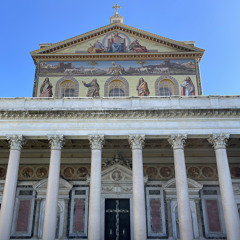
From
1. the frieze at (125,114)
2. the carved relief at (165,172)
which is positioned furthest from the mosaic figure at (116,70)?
the carved relief at (165,172)

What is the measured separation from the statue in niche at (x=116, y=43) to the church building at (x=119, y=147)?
0.29 feet

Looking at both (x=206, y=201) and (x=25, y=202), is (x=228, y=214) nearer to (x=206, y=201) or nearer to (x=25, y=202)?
(x=206, y=201)

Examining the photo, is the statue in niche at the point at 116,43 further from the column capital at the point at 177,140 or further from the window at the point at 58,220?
the window at the point at 58,220

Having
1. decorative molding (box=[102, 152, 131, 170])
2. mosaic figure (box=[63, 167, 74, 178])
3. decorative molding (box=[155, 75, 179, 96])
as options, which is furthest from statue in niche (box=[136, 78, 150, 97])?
mosaic figure (box=[63, 167, 74, 178])

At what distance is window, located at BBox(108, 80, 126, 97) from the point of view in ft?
68.3

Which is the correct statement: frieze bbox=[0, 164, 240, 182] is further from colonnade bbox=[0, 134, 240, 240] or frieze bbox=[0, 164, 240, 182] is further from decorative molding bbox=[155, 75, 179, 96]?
decorative molding bbox=[155, 75, 179, 96]

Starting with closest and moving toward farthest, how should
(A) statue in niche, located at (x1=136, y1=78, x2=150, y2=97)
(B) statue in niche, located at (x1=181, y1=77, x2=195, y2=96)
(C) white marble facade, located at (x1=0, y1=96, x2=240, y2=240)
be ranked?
1. (C) white marble facade, located at (x1=0, y1=96, x2=240, y2=240)
2. (A) statue in niche, located at (x1=136, y1=78, x2=150, y2=97)
3. (B) statue in niche, located at (x1=181, y1=77, x2=195, y2=96)

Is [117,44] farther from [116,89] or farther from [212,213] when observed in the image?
[212,213]

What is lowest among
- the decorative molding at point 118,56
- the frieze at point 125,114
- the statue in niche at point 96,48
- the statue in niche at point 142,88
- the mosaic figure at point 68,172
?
the mosaic figure at point 68,172

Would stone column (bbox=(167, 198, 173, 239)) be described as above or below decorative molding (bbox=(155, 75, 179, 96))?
below

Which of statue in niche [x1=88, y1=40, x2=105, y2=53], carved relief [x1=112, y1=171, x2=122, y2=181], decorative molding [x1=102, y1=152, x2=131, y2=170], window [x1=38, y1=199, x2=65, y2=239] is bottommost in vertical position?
window [x1=38, y1=199, x2=65, y2=239]

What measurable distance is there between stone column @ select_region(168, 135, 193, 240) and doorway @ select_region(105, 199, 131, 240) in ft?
14.6

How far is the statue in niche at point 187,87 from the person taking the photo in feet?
67.3

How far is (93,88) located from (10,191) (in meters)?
9.18
